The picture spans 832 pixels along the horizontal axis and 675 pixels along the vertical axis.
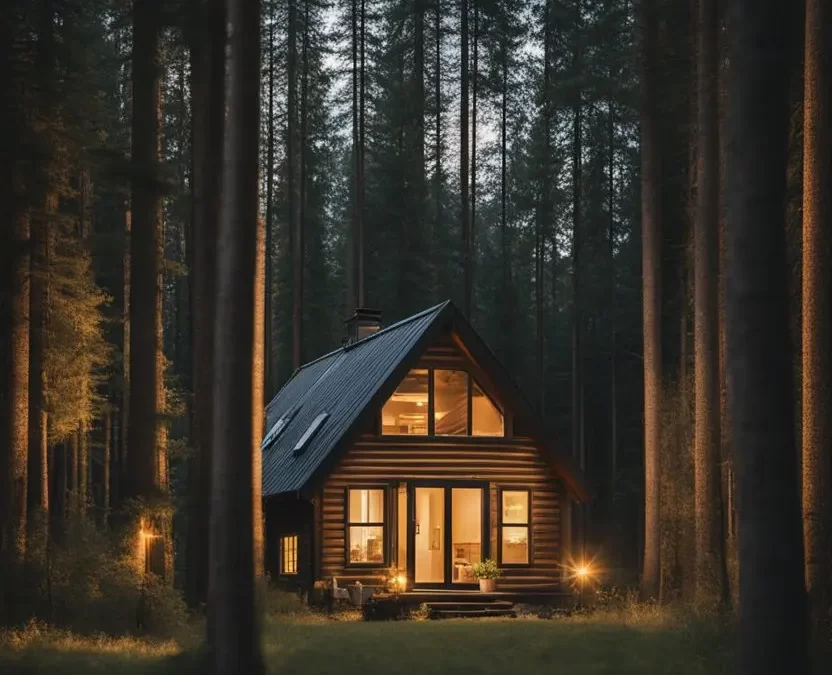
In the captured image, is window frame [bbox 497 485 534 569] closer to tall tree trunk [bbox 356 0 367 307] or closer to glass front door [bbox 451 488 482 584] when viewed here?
glass front door [bbox 451 488 482 584]

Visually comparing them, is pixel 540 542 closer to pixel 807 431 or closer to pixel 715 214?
pixel 715 214

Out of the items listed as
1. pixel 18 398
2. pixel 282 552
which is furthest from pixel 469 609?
pixel 18 398

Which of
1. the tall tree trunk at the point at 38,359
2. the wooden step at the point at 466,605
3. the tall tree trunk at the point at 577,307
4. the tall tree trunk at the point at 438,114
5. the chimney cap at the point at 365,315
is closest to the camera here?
the tall tree trunk at the point at 38,359

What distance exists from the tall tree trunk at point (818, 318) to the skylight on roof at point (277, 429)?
18976 mm

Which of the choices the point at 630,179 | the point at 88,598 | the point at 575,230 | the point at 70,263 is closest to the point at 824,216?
the point at 88,598

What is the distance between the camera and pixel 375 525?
2769cm

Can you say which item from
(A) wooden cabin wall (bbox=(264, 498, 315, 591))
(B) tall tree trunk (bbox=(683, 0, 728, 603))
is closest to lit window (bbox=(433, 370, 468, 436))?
(A) wooden cabin wall (bbox=(264, 498, 315, 591))

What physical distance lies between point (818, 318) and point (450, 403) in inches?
553

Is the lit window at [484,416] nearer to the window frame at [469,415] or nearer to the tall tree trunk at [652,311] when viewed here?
the window frame at [469,415]

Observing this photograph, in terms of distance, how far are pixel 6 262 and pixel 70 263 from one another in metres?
3.68

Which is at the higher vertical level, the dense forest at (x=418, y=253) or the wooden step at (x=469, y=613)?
the dense forest at (x=418, y=253)

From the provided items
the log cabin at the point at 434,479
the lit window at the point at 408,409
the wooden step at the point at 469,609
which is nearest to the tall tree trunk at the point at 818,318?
the log cabin at the point at 434,479

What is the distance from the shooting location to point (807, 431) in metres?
14.7

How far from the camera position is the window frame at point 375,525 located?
1080 inches
